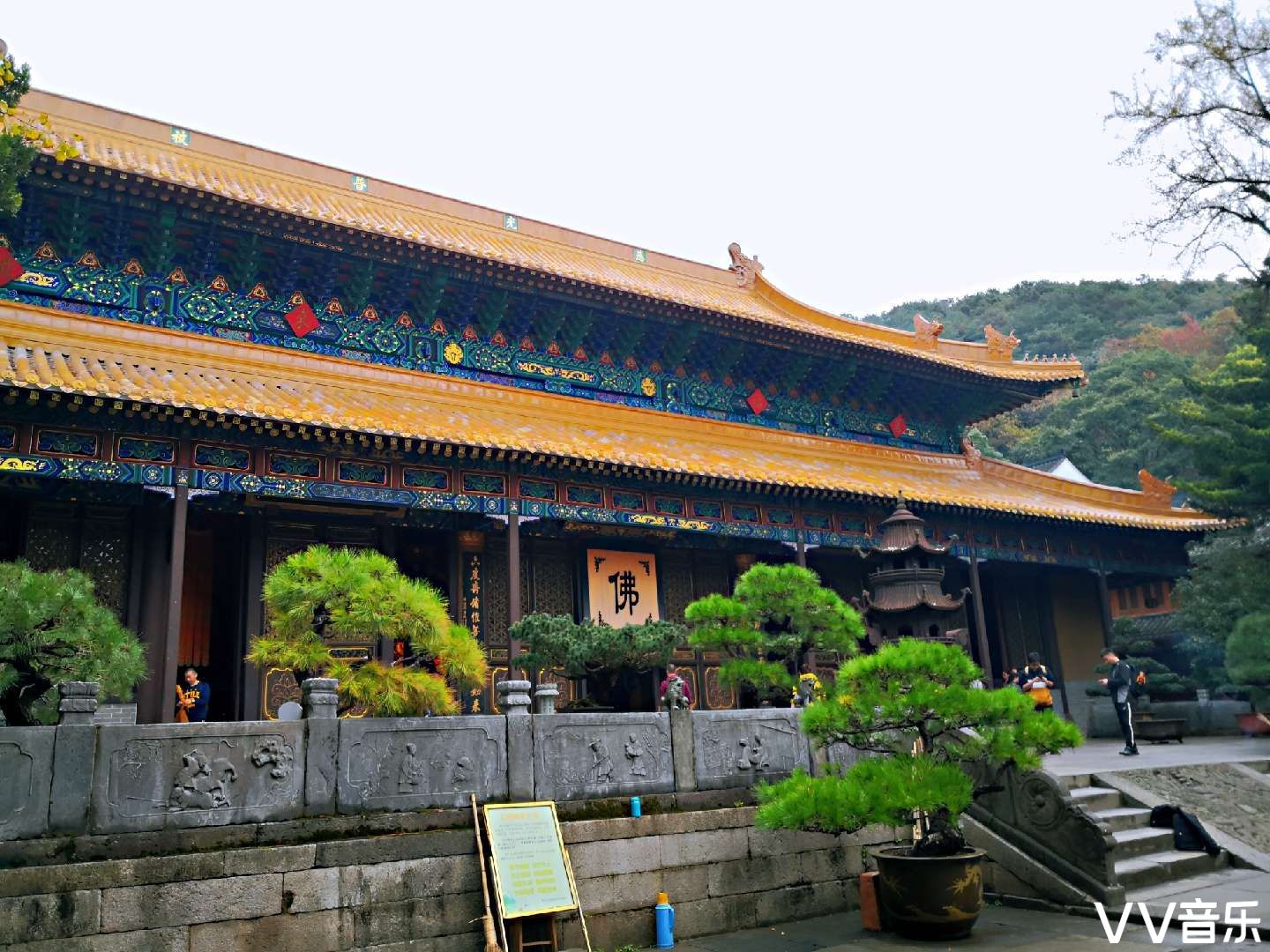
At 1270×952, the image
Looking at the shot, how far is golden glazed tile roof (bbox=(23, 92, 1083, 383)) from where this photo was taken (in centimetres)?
1364

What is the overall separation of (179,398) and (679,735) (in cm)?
637

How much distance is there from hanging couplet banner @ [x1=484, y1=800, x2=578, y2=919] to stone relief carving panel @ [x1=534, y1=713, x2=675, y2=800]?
0.40 m

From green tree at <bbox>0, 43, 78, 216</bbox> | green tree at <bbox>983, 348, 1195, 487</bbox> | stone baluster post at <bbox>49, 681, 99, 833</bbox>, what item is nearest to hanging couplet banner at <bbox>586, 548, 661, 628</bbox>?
green tree at <bbox>0, 43, 78, 216</bbox>

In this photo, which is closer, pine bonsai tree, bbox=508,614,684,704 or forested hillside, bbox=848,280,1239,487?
pine bonsai tree, bbox=508,614,684,704

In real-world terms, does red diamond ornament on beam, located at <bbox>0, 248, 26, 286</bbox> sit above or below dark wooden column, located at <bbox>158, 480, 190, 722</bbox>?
above

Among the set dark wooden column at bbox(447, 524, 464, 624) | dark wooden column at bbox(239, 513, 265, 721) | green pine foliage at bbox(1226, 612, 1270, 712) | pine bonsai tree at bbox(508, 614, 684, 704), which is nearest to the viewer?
pine bonsai tree at bbox(508, 614, 684, 704)

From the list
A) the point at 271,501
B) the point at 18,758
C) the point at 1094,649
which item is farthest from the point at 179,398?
the point at 1094,649

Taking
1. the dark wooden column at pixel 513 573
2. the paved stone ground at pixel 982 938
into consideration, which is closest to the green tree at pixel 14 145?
the dark wooden column at pixel 513 573

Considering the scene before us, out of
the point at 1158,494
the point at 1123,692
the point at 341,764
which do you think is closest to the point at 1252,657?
the point at 1123,692

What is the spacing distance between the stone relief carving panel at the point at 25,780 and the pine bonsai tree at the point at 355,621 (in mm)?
1550

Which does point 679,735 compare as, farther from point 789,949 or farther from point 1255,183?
point 1255,183

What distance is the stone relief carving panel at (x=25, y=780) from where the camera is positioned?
18.5 ft

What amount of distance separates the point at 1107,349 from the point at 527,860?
54955mm

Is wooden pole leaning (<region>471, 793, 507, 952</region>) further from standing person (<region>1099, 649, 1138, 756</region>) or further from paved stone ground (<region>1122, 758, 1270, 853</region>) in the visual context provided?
standing person (<region>1099, 649, 1138, 756</region>)
